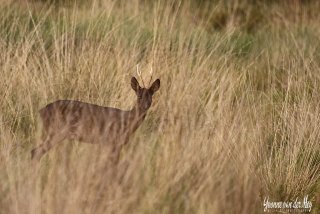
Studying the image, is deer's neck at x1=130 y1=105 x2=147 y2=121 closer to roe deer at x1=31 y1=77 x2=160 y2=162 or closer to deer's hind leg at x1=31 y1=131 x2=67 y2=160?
roe deer at x1=31 y1=77 x2=160 y2=162

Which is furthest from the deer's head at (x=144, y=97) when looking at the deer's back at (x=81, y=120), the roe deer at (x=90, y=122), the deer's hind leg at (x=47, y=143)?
the deer's hind leg at (x=47, y=143)

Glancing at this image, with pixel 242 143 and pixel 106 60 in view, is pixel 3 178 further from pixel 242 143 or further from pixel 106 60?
pixel 106 60

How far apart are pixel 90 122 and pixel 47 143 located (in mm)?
308

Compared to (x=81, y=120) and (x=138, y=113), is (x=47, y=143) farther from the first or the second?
(x=138, y=113)

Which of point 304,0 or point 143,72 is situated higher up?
point 304,0

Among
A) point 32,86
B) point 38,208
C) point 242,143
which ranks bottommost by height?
point 38,208

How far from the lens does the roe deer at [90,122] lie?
419 cm

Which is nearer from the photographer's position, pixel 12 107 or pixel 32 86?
pixel 12 107

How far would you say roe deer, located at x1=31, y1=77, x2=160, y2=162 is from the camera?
4191 mm

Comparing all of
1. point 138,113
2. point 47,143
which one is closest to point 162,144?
point 138,113

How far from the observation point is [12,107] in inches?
190

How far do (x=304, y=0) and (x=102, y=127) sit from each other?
11.0 m

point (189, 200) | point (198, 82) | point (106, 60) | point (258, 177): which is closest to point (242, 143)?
point (258, 177)

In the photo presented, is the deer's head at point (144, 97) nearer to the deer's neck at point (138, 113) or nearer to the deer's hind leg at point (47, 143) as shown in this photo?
the deer's neck at point (138, 113)
